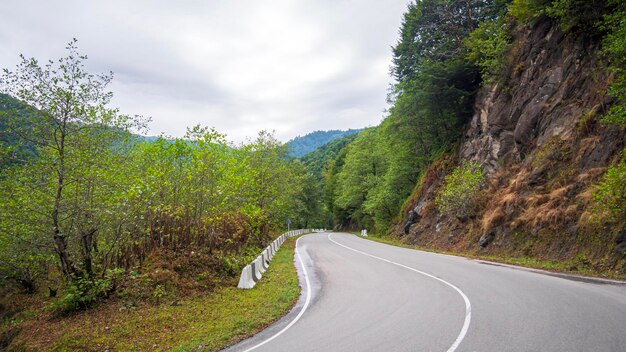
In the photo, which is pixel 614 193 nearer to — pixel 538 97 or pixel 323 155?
pixel 538 97

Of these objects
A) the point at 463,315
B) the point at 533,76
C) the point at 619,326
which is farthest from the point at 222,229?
the point at 533,76

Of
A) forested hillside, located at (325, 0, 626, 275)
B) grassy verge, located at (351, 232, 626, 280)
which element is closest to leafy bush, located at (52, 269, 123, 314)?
grassy verge, located at (351, 232, 626, 280)

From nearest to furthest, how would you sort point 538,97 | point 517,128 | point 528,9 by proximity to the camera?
point 528,9 → point 538,97 → point 517,128

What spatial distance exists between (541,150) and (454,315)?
14795 millimetres

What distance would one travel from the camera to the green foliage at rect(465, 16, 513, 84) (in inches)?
920

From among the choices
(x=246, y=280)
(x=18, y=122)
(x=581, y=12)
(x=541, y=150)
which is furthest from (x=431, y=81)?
(x=18, y=122)

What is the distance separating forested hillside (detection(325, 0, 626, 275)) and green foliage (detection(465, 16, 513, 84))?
0.33 ft

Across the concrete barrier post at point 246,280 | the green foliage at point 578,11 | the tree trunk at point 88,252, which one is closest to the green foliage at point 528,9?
the green foliage at point 578,11

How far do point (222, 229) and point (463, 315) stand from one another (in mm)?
11751

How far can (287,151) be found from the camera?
38406 mm

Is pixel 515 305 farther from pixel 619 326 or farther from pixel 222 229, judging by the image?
pixel 222 229

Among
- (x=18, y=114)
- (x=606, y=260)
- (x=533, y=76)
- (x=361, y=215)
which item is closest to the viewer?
(x=18, y=114)

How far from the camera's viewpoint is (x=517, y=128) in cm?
2116

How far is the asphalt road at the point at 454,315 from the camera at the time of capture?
19.1 feet
